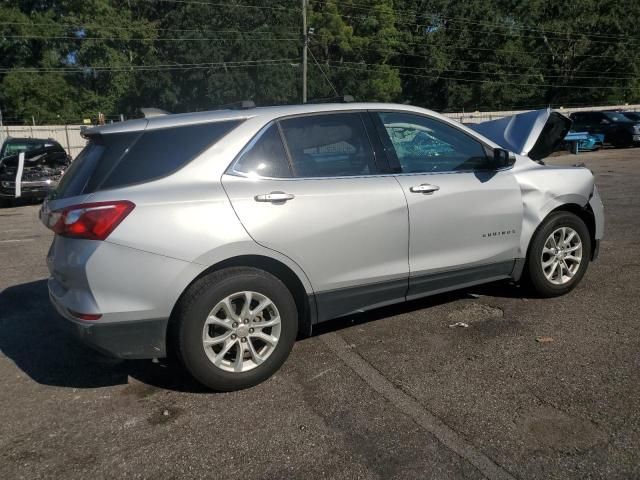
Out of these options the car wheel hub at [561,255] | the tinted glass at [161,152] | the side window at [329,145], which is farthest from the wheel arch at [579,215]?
the tinted glass at [161,152]

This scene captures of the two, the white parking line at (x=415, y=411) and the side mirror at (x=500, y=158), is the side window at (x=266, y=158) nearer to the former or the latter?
the white parking line at (x=415, y=411)

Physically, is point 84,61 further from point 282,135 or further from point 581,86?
point 282,135

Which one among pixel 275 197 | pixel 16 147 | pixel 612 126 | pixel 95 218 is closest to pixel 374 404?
pixel 275 197

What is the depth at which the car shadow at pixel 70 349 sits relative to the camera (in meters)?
3.85

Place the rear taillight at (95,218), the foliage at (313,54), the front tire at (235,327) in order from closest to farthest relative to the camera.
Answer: the rear taillight at (95,218)
the front tire at (235,327)
the foliage at (313,54)

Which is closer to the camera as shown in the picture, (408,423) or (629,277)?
(408,423)

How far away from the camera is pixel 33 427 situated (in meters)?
3.26

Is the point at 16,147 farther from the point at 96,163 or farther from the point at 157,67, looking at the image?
the point at 157,67

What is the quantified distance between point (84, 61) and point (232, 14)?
14.9 m

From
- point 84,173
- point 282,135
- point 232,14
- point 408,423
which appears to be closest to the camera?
point 408,423

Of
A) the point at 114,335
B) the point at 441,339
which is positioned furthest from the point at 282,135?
the point at 441,339

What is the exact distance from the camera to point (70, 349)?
4.38 m

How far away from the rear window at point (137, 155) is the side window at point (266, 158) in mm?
203

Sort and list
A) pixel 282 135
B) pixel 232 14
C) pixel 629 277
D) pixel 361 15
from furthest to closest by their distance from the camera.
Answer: pixel 361 15 → pixel 232 14 → pixel 629 277 → pixel 282 135
